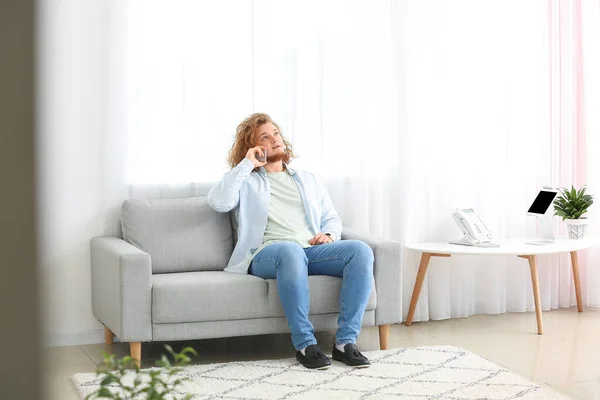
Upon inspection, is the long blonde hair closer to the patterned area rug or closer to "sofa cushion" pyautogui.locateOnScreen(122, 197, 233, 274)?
"sofa cushion" pyautogui.locateOnScreen(122, 197, 233, 274)

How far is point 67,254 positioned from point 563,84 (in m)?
3.03

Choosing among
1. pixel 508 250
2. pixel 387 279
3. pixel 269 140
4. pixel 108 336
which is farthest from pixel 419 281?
pixel 108 336

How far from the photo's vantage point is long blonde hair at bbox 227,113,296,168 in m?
3.85

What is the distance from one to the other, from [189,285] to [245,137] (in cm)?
87

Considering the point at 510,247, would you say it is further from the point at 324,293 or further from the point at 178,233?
the point at 178,233

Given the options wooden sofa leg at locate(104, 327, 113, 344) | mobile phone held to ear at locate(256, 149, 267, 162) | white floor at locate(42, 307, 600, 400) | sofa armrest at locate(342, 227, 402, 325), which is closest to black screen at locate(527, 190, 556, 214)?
white floor at locate(42, 307, 600, 400)

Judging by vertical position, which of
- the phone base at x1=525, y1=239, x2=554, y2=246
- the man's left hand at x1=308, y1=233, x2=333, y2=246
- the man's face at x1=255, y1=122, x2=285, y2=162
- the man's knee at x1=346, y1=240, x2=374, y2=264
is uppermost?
the man's face at x1=255, y1=122, x2=285, y2=162

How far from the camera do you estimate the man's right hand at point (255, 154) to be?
370 cm

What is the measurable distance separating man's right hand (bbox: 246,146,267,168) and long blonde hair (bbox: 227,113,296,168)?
0.36ft

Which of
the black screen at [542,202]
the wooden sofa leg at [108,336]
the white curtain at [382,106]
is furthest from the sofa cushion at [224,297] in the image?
the black screen at [542,202]

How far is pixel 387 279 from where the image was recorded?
12.0ft

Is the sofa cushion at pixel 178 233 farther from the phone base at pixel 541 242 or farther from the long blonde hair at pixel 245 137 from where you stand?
the phone base at pixel 541 242

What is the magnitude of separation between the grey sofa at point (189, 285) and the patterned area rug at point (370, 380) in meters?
0.20

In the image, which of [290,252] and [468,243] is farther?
[468,243]
